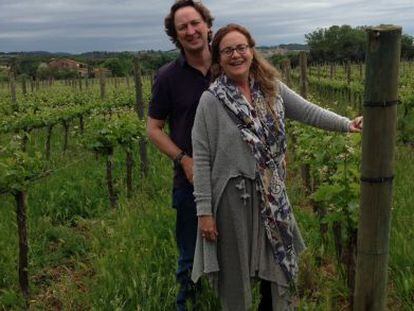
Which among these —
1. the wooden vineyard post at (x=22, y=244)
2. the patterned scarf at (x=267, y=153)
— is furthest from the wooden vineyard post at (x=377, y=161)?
the wooden vineyard post at (x=22, y=244)

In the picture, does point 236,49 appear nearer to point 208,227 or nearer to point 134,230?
point 208,227

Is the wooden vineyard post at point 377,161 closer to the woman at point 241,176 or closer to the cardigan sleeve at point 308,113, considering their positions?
the woman at point 241,176

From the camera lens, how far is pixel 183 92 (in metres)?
3.30

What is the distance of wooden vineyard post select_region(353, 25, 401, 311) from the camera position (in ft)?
6.01

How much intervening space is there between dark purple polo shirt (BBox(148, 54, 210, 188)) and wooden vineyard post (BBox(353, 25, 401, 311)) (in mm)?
1508

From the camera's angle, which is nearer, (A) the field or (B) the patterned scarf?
(B) the patterned scarf

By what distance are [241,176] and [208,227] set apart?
0.32m

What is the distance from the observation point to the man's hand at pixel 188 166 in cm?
324

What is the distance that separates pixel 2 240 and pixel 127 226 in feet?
4.29

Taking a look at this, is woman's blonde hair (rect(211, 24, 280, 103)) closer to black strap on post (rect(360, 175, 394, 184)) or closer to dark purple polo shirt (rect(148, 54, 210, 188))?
dark purple polo shirt (rect(148, 54, 210, 188))

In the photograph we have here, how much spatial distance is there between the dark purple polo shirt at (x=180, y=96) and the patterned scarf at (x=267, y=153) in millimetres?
438

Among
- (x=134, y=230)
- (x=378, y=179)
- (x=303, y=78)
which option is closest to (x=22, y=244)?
(x=134, y=230)

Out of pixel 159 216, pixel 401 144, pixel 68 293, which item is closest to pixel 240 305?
pixel 68 293

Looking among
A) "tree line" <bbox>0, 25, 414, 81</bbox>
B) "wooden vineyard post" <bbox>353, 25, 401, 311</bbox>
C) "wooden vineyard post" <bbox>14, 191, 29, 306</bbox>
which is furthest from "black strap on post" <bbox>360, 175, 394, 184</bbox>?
"tree line" <bbox>0, 25, 414, 81</bbox>
